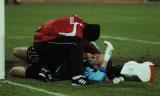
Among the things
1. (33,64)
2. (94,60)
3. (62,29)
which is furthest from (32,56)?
(94,60)

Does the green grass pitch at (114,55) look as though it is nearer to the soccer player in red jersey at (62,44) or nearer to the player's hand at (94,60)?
the soccer player in red jersey at (62,44)

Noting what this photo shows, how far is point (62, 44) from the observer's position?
367 inches

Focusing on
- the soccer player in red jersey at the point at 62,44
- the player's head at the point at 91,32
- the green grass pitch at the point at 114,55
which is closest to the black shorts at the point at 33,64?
the soccer player in red jersey at the point at 62,44

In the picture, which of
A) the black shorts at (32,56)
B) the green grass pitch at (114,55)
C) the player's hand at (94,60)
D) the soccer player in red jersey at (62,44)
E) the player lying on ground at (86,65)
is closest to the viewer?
the green grass pitch at (114,55)

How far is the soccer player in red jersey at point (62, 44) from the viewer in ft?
29.9

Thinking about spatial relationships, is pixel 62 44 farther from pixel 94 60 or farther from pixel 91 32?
pixel 94 60

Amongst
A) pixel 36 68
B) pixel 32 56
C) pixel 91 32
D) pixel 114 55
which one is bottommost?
pixel 114 55

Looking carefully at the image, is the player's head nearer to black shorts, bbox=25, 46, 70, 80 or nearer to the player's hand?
the player's hand

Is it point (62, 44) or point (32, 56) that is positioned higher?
point (62, 44)

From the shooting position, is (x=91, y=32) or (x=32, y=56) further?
(x=32, y=56)

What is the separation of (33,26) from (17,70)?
12286mm

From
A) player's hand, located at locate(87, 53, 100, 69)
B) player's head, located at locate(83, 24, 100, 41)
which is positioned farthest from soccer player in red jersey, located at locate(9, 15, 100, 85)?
player's hand, located at locate(87, 53, 100, 69)

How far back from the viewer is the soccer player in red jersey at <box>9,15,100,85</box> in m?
9.11

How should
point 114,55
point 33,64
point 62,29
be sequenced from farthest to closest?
point 114,55, point 33,64, point 62,29
